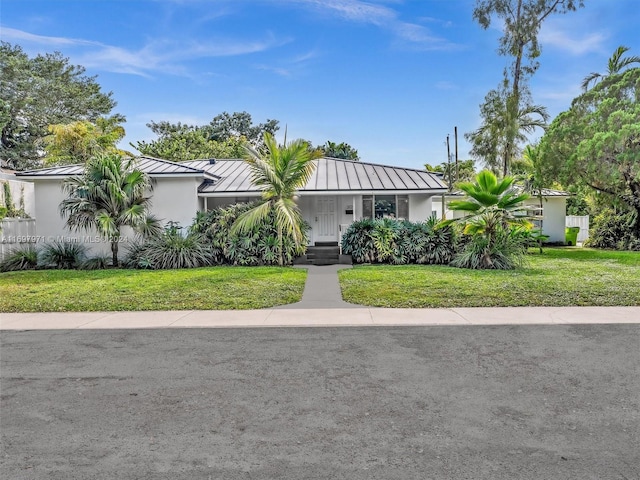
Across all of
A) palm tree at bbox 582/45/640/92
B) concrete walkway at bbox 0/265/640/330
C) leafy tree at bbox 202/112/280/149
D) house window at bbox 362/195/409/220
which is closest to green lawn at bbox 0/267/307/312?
concrete walkway at bbox 0/265/640/330

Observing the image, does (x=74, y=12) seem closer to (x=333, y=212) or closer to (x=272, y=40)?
(x=272, y=40)

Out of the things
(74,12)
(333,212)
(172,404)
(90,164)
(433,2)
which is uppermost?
(433,2)

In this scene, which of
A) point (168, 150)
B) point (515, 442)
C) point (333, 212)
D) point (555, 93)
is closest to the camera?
point (515, 442)

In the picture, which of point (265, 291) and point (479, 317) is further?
point (265, 291)

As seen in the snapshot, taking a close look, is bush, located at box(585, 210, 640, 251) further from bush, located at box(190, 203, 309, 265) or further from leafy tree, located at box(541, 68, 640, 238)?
bush, located at box(190, 203, 309, 265)

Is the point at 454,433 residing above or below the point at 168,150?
below

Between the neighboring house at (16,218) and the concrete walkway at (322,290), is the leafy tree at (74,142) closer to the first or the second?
the neighboring house at (16,218)

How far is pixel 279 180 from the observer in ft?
50.8

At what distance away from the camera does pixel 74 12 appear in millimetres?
13727

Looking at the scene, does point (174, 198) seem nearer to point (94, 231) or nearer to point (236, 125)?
point (94, 231)

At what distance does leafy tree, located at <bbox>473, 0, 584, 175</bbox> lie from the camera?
2130 cm

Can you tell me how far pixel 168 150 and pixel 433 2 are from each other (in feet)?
86.0

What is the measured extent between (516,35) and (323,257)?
14374mm

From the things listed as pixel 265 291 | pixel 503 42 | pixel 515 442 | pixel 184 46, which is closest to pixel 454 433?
pixel 515 442
